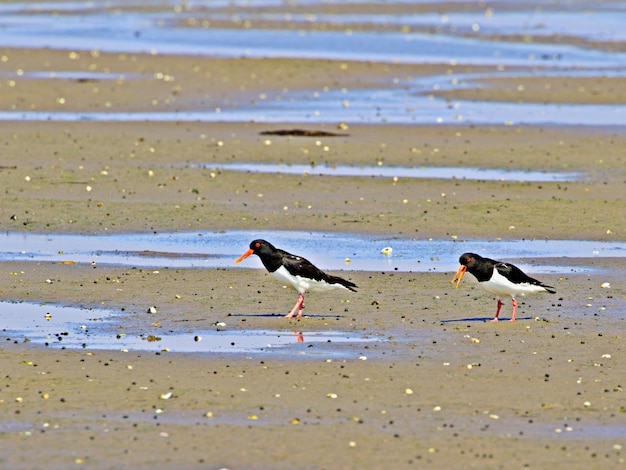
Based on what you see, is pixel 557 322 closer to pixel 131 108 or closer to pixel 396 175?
pixel 396 175

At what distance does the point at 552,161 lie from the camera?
2389 cm

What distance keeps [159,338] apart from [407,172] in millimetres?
10868

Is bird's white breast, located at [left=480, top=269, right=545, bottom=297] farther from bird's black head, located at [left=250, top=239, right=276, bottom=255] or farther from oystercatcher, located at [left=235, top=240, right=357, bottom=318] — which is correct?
bird's black head, located at [left=250, top=239, right=276, bottom=255]

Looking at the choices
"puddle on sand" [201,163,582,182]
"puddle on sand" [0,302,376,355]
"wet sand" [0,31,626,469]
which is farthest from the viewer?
"puddle on sand" [201,163,582,182]

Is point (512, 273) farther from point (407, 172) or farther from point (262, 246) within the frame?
point (407, 172)

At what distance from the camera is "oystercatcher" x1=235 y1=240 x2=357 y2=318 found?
537 inches

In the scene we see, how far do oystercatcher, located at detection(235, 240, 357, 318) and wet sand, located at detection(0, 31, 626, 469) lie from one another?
0.31 metres

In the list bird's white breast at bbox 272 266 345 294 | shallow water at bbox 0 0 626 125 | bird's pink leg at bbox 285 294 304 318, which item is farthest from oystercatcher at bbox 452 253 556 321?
shallow water at bbox 0 0 626 125

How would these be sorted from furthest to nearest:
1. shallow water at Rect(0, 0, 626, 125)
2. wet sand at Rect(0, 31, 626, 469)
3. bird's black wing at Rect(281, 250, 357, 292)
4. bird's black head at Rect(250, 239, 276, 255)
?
1. shallow water at Rect(0, 0, 626, 125)
2. bird's black head at Rect(250, 239, 276, 255)
3. bird's black wing at Rect(281, 250, 357, 292)
4. wet sand at Rect(0, 31, 626, 469)

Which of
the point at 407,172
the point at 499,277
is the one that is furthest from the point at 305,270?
the point at 407,172

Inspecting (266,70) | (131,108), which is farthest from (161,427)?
(266,70)

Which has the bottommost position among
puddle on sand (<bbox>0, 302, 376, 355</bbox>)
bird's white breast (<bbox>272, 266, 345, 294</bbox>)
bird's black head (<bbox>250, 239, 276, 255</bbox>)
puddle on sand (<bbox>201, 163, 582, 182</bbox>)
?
puddle on sand (<bbox>0, 302, 376, 355</bbox>)

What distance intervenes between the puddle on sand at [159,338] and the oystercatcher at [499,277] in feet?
5.15

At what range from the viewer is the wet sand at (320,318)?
968 cm
